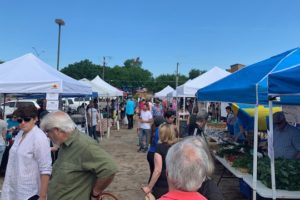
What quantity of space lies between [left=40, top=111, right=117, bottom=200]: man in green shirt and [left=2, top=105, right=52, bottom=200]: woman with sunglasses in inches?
13.1

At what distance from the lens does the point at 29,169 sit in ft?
10.1

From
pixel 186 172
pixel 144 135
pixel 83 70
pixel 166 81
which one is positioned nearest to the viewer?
pixel 186 172

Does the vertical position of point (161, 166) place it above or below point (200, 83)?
below

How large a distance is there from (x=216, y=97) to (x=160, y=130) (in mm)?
2381

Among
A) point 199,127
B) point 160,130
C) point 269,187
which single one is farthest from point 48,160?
point 199,127

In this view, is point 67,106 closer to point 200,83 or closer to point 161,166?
point 200,83

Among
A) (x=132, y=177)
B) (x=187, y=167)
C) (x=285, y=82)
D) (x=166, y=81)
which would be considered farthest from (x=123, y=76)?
(x=187, y=167)

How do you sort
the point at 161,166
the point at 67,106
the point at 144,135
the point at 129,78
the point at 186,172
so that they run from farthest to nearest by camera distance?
the point at 129,78 < the point at 67,106 < the point at 144,135 < the point at 161,166 < the point at 186,172

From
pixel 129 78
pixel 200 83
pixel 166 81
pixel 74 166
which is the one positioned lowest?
pixel 74 166

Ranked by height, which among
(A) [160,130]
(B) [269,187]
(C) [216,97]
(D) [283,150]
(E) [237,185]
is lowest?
(E) [237,185]

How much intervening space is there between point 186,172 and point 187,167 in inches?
1.1

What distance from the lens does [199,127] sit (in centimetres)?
677

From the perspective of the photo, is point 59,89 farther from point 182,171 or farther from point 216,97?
point 182,171

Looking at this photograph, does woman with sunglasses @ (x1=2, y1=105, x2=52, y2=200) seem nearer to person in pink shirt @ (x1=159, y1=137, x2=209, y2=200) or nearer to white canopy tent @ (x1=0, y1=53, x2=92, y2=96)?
person in pink shirt @ (x1=159, y1=137, x2=209, y2=200)
